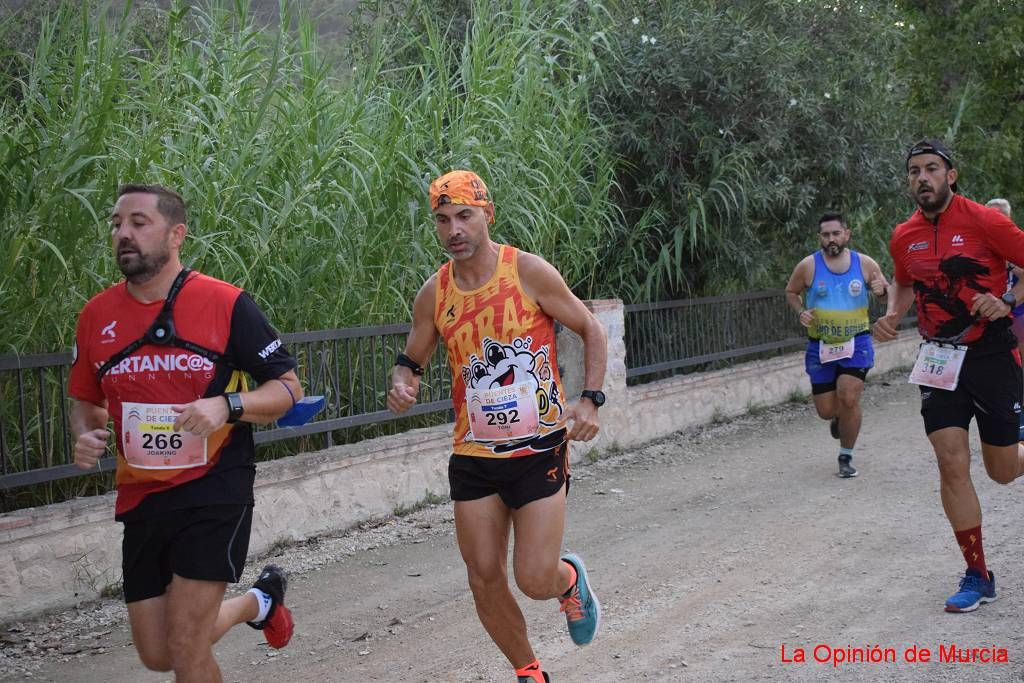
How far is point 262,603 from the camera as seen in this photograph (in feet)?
15.9

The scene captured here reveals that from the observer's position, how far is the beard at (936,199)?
609 centimetres

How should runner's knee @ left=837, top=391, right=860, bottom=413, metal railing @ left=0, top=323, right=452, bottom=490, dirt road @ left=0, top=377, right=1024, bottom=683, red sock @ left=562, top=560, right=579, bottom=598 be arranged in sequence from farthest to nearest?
runner's knee @ left=837, top=391, right=860, bottom=413, metal railing @ left=0, top=323, right=452, bottom=490, dirt road @ left=0, top=377, right=1024, bottom=683, red sock @ left=562, top=560, right=579, bottom=598

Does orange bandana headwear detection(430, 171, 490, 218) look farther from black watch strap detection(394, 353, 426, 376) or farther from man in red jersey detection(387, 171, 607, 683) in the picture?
black watch strap detection(394, 353, 426, 376)

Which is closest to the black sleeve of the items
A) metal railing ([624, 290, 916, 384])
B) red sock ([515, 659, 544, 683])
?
red sock ([515, 659, 544, 683])

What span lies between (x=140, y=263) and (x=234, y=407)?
61 cm

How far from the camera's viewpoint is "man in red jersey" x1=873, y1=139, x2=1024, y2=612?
6043mm

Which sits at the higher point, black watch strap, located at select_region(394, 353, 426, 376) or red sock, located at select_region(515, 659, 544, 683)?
black watch strap, located at select_region(394, 353, 426, 376)

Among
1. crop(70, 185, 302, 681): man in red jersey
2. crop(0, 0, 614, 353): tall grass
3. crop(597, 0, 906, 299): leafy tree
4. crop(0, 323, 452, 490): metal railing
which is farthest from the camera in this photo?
crop(597, 0, 906, 299): leafy tree

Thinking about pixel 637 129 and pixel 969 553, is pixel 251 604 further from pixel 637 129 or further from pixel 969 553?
pixel 637 129

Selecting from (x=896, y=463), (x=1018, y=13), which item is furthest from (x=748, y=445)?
(x=1018, y=13)

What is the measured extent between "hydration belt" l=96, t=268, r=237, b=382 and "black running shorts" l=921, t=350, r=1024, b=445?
377 centimetres

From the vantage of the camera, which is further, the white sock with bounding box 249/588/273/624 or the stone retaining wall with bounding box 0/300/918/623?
the stone retaining wall with bounding box 0/300/918/623

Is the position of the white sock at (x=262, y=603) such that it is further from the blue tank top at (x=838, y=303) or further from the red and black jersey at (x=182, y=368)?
the blue tank top at (x=838, y=303)

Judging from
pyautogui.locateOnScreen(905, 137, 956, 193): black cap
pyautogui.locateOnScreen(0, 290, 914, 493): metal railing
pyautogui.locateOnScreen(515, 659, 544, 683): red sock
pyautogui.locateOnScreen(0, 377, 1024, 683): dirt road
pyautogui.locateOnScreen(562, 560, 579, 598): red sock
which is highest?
pyautogui.locateOnScreen(905, 137, 956, 193): black cap
